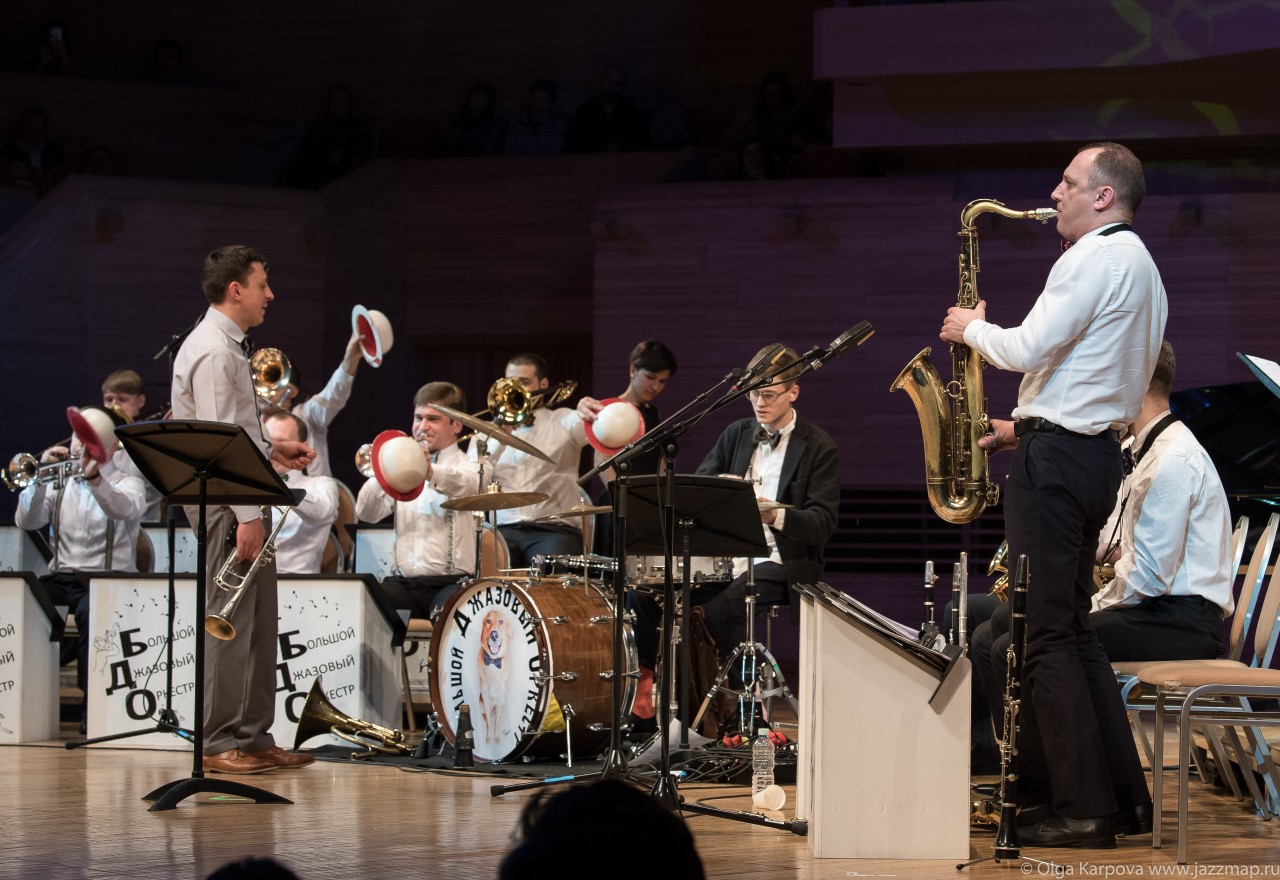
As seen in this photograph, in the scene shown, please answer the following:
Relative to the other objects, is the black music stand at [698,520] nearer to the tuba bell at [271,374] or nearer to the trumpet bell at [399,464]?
the trumpet bell at [399,464]

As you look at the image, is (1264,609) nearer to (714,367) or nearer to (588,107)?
(714,367)

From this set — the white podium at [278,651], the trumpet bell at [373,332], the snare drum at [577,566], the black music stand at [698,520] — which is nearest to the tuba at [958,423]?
the black music stand at [698,520]

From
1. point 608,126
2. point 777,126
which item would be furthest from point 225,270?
point 608,126

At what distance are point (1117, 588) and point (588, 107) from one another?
8.35 m

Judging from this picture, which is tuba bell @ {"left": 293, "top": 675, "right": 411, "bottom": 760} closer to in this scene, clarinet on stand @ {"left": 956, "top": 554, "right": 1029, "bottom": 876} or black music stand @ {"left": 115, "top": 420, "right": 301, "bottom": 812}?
black music stand @ {"left": 115, "top": 420, "right": 301, "bottom": 812}

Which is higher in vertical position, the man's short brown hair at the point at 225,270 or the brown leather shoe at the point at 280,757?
the man's short brown hair at the point at 225,270

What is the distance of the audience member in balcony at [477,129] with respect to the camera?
12523 mm

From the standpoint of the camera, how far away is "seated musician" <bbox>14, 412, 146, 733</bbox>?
305 inches

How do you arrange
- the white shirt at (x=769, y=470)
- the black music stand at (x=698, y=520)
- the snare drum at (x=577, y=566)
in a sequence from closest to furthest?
the black music stand at (x=698, y=520), the snare drum at (x=577, y=566), the white shirt at (x=769, y=470)

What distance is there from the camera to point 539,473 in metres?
7.79

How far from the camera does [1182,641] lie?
15.2 ft

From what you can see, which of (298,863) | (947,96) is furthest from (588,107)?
(298,863)

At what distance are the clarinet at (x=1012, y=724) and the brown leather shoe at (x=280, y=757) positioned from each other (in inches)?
117

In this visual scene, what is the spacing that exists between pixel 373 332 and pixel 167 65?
6.99 metres
